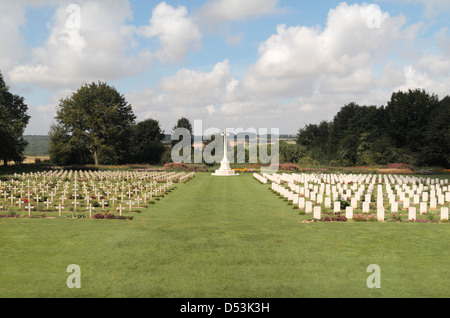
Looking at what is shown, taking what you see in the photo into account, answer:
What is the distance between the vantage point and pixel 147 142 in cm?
7194

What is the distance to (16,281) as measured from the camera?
6500 mm

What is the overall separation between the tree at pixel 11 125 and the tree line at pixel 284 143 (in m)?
0.13

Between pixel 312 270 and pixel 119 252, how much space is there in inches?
172

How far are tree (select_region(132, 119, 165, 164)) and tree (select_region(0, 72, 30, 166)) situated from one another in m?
17.9

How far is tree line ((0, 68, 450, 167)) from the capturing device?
54344 mm

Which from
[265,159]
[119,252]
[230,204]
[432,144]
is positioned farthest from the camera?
[265,159]

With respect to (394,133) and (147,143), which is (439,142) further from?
(147,143)

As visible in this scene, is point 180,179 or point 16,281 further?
point 180,179

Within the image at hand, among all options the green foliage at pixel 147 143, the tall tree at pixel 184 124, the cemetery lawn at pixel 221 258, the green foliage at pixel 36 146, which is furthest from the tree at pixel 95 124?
the green foliage at pixel 36 146

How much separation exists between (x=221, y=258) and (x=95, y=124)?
177ft

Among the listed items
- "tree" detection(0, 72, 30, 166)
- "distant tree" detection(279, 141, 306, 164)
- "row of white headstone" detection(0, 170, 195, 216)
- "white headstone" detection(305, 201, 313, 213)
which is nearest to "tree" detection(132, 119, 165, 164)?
"tree" detection(0, 72, 30, 166)

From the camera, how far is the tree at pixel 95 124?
184 feet
